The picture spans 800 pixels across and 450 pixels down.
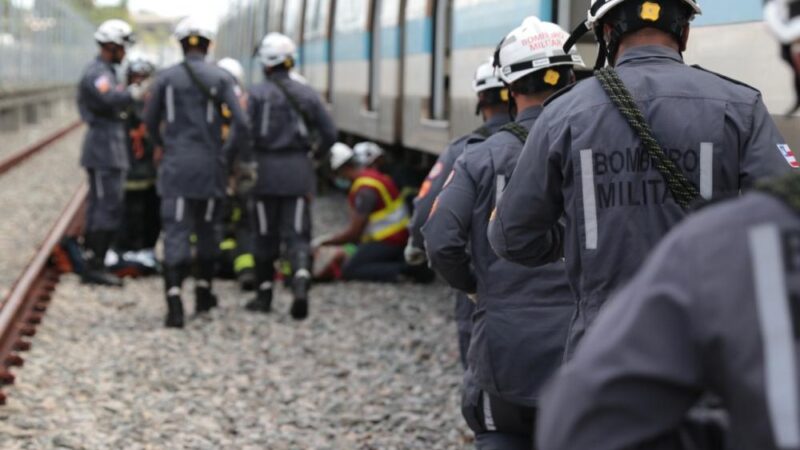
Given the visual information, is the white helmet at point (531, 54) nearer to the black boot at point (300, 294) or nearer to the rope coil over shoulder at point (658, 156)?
the rope coil over shoulder at point (658, 156)

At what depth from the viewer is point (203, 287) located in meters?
9.30

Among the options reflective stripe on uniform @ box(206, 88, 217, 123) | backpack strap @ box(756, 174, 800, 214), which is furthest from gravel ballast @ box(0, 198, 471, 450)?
backpack strap @ box(756, 174, 800, 214)

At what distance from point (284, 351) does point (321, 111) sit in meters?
1.77

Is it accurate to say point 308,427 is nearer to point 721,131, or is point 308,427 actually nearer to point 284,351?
point 284,351

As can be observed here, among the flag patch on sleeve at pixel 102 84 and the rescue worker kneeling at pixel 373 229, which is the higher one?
the flag patch on sleeve at pixel 102 84

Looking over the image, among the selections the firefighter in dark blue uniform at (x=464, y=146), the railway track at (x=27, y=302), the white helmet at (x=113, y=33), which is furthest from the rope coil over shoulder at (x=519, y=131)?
the white helmet at (x=113, y=33)

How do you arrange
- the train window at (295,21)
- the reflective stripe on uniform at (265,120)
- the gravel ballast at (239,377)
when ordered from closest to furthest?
1. the gravel ballast at (239,377)
2. the reflective stripe on uniform at (265,120)
3. the train window at (295,21)

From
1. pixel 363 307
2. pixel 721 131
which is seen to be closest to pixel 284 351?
pixel 363 307

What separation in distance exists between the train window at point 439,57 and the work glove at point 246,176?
4.89ft

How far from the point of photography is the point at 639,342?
143cm

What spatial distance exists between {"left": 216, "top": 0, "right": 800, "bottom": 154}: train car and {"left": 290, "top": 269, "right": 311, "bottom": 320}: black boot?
4.10ft

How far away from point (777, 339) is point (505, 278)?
2.47 meters

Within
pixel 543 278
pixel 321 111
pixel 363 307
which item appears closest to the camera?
pixel 543 278

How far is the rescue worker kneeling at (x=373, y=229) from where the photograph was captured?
36.4ft
